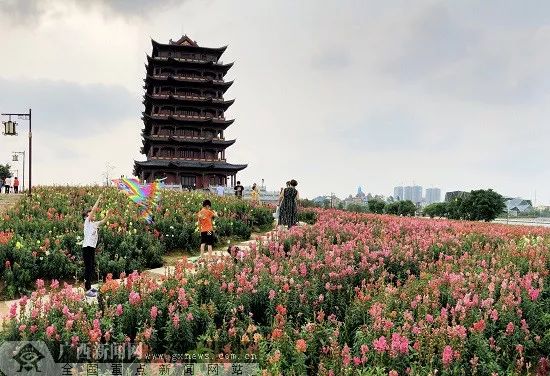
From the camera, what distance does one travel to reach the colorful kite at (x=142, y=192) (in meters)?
14.0

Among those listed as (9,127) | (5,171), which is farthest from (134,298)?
(5,171)

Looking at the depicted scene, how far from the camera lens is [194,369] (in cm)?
513

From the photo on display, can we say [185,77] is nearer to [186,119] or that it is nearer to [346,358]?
[186,119]

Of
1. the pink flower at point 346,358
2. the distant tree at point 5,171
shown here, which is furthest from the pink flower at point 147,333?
the distant tree at point 5,171

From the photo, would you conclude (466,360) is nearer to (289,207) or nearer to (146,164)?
(289,207)

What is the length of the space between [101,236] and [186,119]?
42.2m

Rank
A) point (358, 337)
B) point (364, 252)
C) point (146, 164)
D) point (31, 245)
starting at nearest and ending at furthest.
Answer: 1. point (358, 337)
2. point (364, 252)
3. point (31, 245)
4. point (146, 164)

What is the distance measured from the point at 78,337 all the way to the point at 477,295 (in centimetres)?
460

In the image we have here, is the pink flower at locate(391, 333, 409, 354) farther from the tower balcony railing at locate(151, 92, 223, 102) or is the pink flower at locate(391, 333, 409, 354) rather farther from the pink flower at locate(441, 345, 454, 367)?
the tower balcony railing at locate(151, 92, 223, 102)

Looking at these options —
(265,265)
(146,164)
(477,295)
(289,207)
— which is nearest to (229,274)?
(265,265)

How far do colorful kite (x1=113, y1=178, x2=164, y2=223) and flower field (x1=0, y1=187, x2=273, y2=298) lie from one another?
0.31 metres

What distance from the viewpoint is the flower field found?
10758 mm

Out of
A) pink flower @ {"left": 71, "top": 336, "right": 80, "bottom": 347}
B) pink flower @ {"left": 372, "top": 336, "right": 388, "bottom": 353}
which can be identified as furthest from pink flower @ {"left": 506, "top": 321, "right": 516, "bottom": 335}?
pink flower @ {"left": 71, "top": 336, "right": 80, "bottom": 347}

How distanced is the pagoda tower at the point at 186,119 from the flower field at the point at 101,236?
33.8 m
